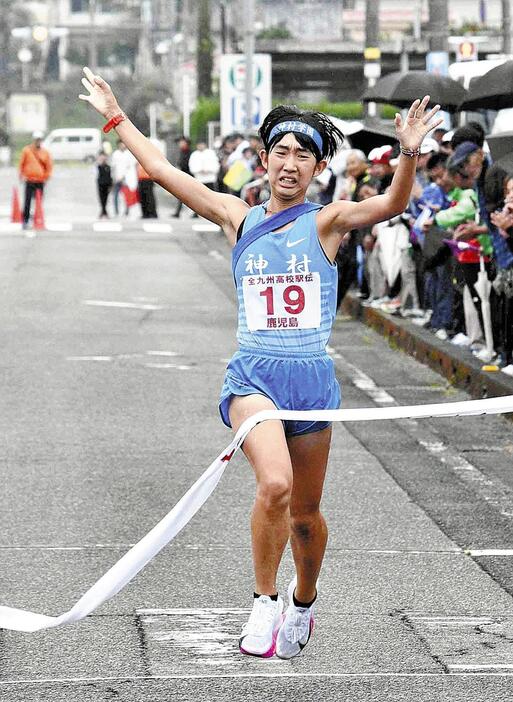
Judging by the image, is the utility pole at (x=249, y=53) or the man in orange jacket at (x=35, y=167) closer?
the utility pole at (x=249, y=53)

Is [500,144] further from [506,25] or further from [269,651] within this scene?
[506,25]

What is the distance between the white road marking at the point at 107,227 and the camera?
112ft

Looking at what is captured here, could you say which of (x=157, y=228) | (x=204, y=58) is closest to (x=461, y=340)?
(x=157, y=228)

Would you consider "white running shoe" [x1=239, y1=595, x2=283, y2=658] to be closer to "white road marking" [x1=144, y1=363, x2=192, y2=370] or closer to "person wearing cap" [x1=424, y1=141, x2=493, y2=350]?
"person wearing cap" [x1=424, y1=141, x2=493, y2=350]

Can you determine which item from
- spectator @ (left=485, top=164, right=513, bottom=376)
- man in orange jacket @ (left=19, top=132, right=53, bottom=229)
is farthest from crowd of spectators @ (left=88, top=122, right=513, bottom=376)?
man in orange jacket @ (left=19, top=132, right=53, bottom=229)

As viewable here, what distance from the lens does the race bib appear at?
19.0ft

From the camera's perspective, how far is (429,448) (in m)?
10.6

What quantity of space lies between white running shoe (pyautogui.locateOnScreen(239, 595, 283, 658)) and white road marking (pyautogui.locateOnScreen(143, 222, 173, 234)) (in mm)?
28170

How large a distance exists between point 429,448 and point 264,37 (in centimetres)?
6140

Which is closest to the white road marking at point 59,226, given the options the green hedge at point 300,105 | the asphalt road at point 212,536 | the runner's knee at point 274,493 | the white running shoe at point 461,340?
the asphalt road at point 212,536

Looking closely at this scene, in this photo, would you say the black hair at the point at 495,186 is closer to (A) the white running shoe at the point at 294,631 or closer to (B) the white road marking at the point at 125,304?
(A) the white running shoe at the point at 294,631

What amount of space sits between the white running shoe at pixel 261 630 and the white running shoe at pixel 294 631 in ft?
0.11

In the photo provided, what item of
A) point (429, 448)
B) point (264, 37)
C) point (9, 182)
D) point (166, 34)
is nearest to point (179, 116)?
point (264, 37)

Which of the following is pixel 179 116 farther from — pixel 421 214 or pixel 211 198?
pixel 211 198
